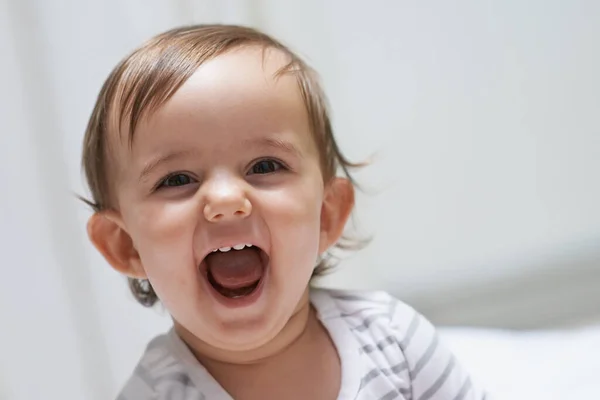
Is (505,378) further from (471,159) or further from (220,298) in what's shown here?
(220,298)

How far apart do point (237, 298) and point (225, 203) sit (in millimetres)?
104

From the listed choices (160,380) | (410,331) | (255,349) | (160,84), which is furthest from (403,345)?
(160,84)

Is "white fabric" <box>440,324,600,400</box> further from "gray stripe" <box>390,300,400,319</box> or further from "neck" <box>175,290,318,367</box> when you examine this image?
"neck" <box>175,290,318,367</box>

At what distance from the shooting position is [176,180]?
82 centimetres

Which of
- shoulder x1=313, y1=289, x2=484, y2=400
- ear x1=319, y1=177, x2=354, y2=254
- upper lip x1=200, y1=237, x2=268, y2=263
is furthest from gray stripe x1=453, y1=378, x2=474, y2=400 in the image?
upper lip x1=200, y1=237, x2=268, y2=263

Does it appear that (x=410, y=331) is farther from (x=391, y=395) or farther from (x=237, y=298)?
(x=237, y=298)

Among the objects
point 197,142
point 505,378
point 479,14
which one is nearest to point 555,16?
point 479,14

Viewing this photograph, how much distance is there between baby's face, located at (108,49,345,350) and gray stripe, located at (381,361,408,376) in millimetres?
155

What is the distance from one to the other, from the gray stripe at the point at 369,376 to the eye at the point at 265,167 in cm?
25

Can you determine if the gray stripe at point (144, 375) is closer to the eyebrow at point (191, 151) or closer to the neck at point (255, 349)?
the neck at point (255, 349)

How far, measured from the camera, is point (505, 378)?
3.64ft

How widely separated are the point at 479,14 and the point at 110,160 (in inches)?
25.3

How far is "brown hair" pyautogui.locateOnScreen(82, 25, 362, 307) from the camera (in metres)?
0.82

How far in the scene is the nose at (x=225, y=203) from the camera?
76cm
